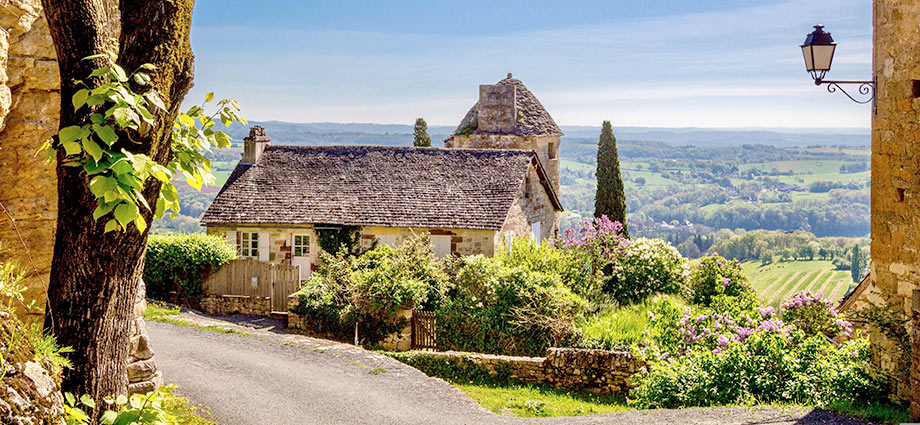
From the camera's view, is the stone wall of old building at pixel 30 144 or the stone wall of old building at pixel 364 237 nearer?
the stone wall of old building at pixel 30 144

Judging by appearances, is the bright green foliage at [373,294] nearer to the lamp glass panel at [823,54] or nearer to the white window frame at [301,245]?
the white window frame at [301,245]

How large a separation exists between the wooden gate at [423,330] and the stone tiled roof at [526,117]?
52.0ft

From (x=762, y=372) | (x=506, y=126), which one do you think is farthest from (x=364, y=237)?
(x=762, y=372)

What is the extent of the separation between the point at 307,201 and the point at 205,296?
5213 millimetres

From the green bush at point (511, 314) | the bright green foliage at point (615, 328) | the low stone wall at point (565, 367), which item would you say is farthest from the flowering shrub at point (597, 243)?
the low stone wall at point (565, 367)

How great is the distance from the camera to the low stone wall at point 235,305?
76.9ft

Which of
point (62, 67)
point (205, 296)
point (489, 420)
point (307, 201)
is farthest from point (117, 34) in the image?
point (307, 201)

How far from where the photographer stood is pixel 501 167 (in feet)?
93.5

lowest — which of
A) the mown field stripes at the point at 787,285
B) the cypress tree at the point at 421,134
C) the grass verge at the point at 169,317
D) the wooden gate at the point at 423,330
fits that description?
the mown field stripes at the point at 787,285

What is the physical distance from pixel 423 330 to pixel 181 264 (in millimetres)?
8657

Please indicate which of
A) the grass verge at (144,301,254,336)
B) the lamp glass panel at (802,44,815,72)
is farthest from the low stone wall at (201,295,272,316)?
the lamp glass panel at (802,44,815,72)

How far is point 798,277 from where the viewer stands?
55281 millimetres

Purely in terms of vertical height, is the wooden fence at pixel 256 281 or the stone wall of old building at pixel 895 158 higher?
the stone wall of old building at pixel 895 158

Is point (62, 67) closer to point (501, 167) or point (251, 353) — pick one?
point (251, 353)
